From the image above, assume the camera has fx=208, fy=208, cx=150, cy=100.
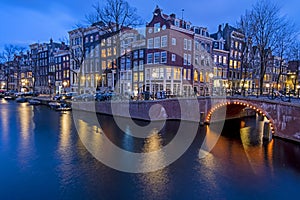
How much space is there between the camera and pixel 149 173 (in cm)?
1067

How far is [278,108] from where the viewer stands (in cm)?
1741

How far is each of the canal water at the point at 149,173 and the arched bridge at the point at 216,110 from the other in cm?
154

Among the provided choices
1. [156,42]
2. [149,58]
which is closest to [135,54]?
[149,58]

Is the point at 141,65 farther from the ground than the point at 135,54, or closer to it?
closer to it

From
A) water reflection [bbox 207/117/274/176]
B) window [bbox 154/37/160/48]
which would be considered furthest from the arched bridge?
window [bbox 154/37/160/48]

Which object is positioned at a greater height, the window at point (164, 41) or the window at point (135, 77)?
the window at point (164, 41)

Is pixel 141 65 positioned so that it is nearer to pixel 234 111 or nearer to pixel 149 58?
pixel 149 58

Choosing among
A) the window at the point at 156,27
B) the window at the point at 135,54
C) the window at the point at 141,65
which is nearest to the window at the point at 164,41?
the window at the point at 156,27

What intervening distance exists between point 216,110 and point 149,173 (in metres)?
17.1

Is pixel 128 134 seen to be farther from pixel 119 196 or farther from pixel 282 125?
pixel 282 125

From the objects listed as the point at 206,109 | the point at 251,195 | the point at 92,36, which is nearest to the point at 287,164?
the point at 251,195

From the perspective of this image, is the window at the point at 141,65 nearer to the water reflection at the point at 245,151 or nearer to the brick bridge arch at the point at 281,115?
the water reflection at the point at 245,151

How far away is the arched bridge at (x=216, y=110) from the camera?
1677 centimetres

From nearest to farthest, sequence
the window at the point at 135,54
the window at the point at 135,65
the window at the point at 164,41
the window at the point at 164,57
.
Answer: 1. the window at the point at 164,41
2. the window at the point at 164,57
3. the window at the point at 135,54
4. the window at the point at 135,65
